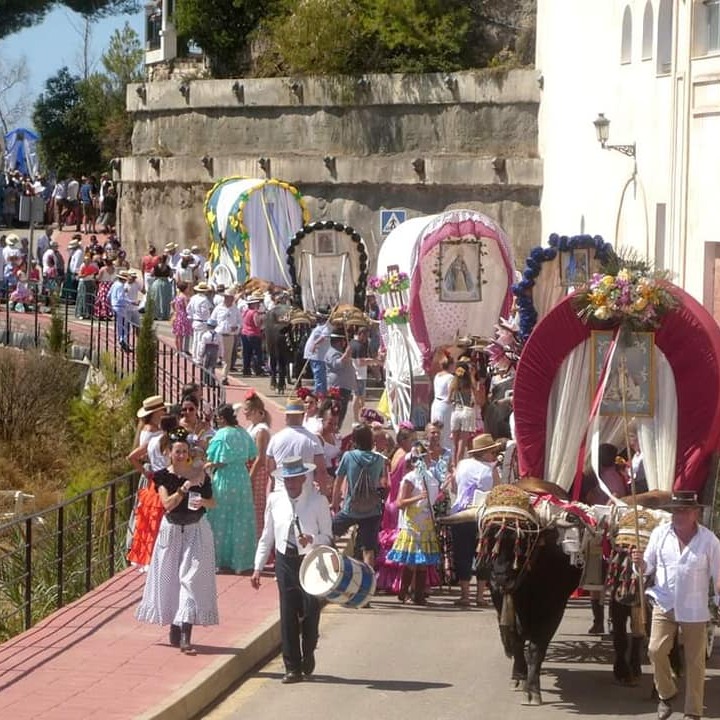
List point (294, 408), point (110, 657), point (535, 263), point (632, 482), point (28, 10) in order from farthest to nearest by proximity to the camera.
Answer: point (28, 10), point (535, 263), point (294, 408), point (110, 657), point (632, 482)

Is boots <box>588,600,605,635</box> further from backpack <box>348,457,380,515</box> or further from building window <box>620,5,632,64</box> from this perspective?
building window <box>620,5,632,64</box>

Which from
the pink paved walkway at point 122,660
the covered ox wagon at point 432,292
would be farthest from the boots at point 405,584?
the covered ox wagon at point 432,292

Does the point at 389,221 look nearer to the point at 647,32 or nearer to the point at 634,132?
the point at 634,132

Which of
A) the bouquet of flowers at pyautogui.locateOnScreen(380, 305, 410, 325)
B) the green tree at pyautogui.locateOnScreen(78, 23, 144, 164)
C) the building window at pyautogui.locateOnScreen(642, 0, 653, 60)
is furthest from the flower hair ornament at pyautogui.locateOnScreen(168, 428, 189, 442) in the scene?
the green tree at pyautogui.locateOnScreen(78, 23, 144, 164)

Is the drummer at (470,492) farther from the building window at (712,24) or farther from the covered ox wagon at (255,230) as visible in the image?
the covered ox wagon at (255,230)

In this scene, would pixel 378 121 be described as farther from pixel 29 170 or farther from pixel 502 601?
pixel 502 601

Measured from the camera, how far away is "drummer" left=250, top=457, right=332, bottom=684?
40.4 ft

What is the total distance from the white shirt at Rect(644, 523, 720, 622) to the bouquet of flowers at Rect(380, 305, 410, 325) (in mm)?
13592

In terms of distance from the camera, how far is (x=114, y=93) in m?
63.1

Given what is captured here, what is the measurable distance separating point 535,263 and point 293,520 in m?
8.31

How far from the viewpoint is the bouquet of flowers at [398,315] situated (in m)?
24.6

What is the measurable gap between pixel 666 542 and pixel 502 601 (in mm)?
1421

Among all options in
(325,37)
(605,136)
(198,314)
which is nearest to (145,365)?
(198,314)

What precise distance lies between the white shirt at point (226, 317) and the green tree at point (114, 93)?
28.3 m
